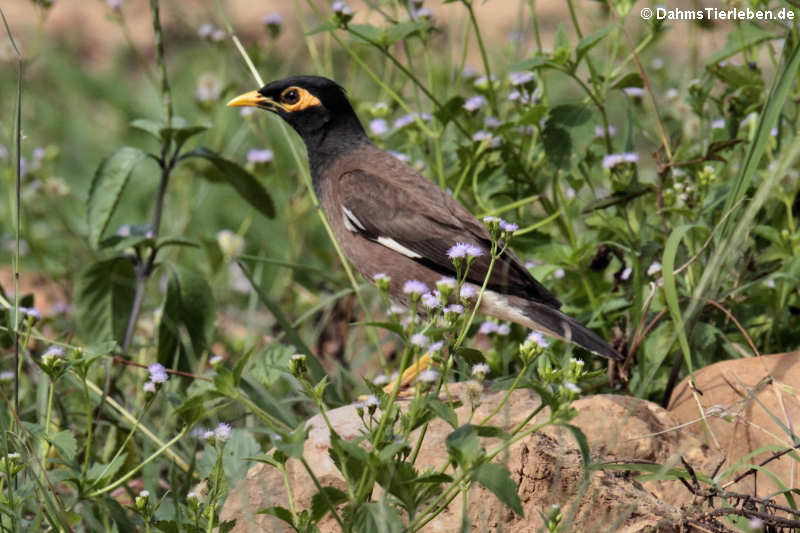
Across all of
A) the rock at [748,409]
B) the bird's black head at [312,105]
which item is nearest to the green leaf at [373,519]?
the rock at [748,409]

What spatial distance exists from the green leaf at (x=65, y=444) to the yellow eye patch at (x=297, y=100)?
2.34 metres

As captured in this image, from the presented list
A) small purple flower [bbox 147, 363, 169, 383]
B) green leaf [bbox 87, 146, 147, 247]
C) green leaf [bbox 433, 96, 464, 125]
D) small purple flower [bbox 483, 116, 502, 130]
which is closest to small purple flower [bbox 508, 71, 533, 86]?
small purple flower [bbox 483, 116, 502, 130]

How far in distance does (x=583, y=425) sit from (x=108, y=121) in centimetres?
610

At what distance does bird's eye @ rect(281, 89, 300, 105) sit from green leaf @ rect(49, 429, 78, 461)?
92.1 inches

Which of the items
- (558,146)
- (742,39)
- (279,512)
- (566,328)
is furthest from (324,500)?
(742,39)

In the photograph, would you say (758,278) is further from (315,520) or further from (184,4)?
(184,4)

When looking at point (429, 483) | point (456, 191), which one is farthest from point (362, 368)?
point (429, 483)

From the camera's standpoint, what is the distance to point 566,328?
385 centimetres

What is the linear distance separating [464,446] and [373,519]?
0.95ft

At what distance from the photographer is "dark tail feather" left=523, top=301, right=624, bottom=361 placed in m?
3.77

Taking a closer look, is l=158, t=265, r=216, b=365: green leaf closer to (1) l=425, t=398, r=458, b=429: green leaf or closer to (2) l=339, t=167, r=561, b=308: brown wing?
(2) l=339, t=167, r=561, b=308: brown wing

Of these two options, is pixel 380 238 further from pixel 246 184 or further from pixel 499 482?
pixel 499 482

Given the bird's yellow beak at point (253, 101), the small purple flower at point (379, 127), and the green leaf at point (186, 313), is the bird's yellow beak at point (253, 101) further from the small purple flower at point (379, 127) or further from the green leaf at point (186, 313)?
the green leaf at point (186, 313)

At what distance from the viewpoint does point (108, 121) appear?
8.56 metres
